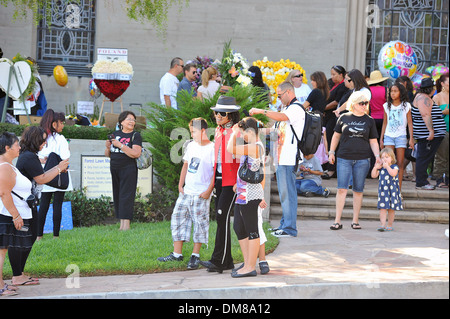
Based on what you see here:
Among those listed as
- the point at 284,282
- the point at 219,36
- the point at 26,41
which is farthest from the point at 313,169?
the point at 26,41

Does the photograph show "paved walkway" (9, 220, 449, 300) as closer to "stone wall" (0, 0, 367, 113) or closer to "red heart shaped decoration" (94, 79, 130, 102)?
"red heart shaped decoration" (94, 79, 130, 102)

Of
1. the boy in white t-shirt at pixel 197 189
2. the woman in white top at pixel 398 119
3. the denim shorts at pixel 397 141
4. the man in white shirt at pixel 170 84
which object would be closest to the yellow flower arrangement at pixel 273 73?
the man in white shirt at pixel 170 84

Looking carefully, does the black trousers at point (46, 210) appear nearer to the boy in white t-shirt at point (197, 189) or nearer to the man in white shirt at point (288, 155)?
the boy in white t-shirt at point (197, 189)

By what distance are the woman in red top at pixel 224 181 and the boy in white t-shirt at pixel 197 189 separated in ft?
0.82

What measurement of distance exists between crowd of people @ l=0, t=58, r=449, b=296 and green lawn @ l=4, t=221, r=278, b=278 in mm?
276

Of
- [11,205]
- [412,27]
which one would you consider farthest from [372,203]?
[412,27]

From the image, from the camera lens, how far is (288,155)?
30.7ft

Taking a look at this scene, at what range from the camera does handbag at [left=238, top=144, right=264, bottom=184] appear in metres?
7.02

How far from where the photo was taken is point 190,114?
10953 millimetres

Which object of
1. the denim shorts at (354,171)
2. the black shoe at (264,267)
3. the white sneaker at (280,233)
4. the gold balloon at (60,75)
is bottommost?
the black shoe at (264,267)

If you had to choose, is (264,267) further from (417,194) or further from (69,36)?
(69,36)

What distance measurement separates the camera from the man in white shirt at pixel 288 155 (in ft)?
30.0

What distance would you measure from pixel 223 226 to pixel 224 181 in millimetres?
495
